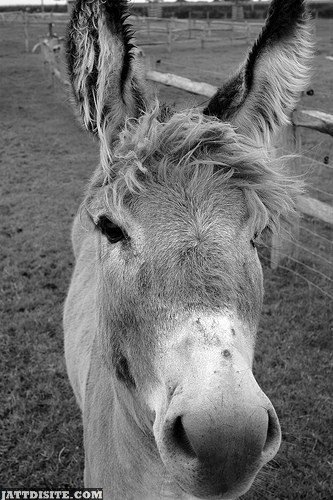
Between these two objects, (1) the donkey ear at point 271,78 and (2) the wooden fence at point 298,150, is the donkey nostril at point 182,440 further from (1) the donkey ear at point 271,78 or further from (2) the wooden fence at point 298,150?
(2) the wooden fence at point 298,150

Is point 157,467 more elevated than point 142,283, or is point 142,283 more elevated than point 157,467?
point 142,283

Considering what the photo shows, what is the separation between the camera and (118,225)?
2.16 m

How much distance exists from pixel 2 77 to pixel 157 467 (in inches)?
911

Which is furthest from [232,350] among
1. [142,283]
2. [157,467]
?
[157,467]

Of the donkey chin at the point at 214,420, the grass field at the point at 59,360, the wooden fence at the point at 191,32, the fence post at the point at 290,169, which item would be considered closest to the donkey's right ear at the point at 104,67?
the grass field at the point at 59,360

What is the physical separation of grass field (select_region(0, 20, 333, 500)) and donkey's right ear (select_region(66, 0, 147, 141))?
2.10 feet

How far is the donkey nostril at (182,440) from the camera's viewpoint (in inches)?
65.9

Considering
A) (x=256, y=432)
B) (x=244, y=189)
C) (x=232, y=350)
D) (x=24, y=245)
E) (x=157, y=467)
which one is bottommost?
(x=24, y=245)

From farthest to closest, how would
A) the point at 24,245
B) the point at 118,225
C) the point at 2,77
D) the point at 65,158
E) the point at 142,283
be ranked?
the point at 2,77 < the point at 65,158 < the point at 24,245 < the point at 118,225 < the point at 142,283

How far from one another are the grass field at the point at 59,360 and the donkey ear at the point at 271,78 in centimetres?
53

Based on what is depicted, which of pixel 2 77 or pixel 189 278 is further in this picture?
pixel 2 77

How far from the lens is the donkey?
1.63m

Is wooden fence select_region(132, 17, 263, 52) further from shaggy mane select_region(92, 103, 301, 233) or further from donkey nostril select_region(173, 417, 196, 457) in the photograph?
donkey nostril select_region(173, 417, 196, 457)

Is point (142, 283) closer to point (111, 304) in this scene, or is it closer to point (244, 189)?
point (111, 304)
